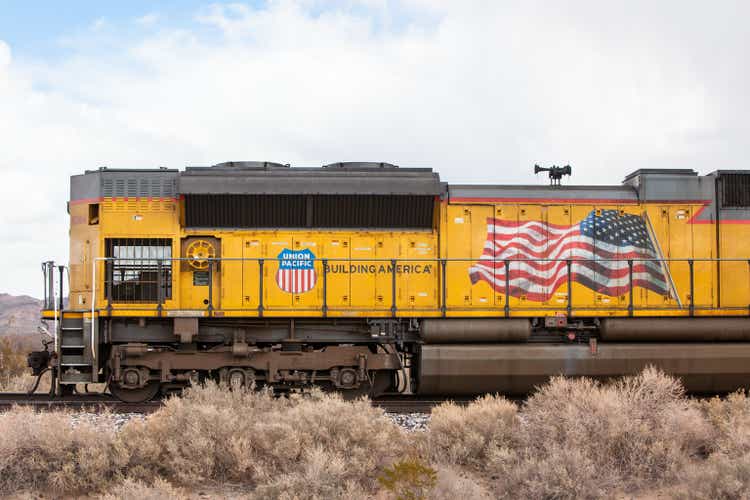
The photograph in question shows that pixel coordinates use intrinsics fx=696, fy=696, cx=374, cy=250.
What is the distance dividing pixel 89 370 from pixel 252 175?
4117 millimetres

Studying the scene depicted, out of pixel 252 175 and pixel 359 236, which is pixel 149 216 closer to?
pixel 252 175

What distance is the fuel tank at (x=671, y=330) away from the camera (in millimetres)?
11773

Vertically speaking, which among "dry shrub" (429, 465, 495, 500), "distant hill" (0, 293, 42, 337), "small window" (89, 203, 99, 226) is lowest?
"distant hill" (0, 293, 42, 337)

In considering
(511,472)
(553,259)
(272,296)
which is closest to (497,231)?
(553,259)

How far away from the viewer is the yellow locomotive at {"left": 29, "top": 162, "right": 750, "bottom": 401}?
37.4ft

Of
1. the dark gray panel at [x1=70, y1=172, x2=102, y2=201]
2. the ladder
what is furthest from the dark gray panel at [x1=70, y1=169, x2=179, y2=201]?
the ladder

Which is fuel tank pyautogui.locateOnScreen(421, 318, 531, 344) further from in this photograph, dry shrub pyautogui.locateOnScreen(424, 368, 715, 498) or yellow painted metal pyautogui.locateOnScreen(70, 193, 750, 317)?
dry shrub pyautogui.locateOnScreen(424, 368, 715, 498)

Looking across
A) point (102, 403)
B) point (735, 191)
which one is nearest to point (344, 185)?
point (102, 403)

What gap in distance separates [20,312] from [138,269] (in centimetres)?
5316

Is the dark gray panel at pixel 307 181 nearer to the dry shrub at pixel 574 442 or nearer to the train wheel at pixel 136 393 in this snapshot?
the train wheel at pixel 136 393

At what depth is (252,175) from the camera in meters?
11.7

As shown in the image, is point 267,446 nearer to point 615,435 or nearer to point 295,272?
point 615,435

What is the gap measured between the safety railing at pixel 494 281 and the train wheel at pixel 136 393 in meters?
1.28

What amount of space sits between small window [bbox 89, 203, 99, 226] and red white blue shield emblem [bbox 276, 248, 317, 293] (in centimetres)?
319
